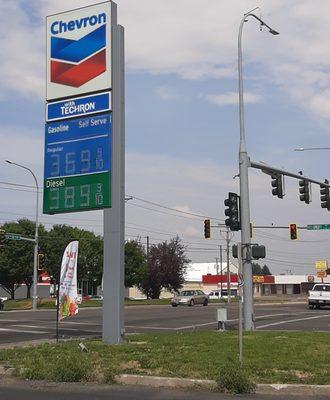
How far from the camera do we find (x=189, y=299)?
2099 inches

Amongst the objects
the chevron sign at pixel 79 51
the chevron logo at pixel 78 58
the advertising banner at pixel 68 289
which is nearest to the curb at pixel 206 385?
the advertising banner at pixel 68 289

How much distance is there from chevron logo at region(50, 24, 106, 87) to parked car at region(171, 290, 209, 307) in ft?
122

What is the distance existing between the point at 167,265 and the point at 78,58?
6337cm

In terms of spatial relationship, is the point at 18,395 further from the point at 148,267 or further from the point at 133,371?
the point at 148,267

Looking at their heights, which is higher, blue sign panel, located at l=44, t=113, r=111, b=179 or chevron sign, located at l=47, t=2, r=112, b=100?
chevron sign, located at l=47, t=2, r=112, b=100

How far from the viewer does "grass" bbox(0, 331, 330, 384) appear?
10.5 m

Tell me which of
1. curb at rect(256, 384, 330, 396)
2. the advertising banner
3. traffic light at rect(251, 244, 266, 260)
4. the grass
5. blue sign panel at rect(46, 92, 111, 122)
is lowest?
curb at rect(256, 384, 330, 396)

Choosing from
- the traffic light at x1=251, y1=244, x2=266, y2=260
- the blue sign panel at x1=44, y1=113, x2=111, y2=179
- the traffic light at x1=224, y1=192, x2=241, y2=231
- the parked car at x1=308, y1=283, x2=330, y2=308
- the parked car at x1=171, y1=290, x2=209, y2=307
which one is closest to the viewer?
the blue sign panel at x1=44, y1=113, x2=111, y2=179

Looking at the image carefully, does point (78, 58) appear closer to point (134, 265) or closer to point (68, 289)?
point (68, 289)

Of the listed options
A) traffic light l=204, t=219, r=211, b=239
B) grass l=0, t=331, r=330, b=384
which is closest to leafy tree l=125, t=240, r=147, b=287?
traffic light l=204, t=219, r=211, b=239

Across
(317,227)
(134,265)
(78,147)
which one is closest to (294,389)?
(78,147)

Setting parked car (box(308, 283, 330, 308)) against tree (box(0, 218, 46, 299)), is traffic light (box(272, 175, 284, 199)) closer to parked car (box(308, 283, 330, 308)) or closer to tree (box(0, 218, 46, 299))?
parked car (box(308, 283, 330, 308))

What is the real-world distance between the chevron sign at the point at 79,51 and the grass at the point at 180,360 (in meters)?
7.31

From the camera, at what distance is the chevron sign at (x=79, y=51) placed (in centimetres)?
1700
